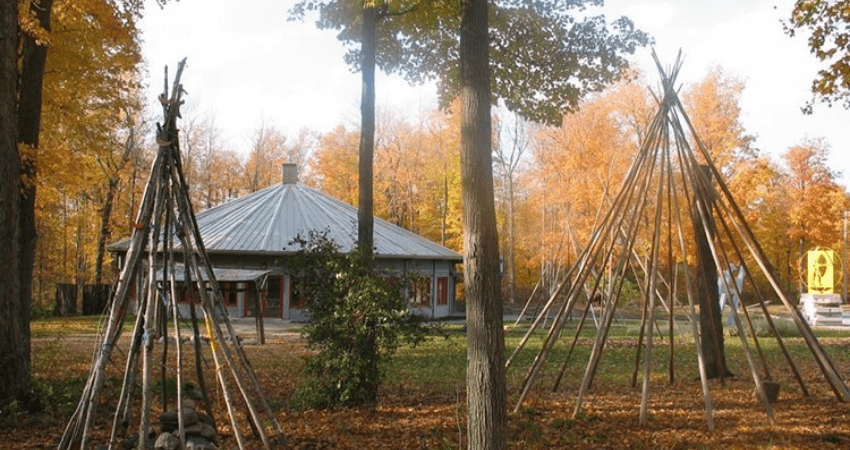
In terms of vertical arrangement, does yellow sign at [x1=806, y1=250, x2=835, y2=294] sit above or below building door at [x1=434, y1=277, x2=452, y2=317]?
above

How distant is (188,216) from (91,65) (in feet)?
25.6

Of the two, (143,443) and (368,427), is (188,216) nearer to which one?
(143,443)

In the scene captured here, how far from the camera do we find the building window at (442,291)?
3042 centimetres

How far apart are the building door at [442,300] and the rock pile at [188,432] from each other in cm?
2367

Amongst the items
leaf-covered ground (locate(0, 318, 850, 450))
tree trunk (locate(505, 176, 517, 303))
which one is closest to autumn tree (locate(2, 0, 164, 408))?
leaf-covered ground (locate(0, 318, 850, 450))

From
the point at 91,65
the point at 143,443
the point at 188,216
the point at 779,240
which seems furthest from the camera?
the point at 779,240

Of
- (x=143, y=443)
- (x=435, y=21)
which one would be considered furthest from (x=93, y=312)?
(x=143, y=443)

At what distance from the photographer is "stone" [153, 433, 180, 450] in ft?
19.1

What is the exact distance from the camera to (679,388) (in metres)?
9.52

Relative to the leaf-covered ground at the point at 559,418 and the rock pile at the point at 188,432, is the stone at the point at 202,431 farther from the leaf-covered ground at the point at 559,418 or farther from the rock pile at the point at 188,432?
the leaf-covered ground at the point at 559,418

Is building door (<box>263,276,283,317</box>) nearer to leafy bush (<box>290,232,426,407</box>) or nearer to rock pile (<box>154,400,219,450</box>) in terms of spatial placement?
leafy bush (<box>290,232,426,407</box>)

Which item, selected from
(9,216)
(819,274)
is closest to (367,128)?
(9,216)

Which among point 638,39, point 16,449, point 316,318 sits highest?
point 638,39

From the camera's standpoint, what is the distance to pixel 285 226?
28125 millimetres
